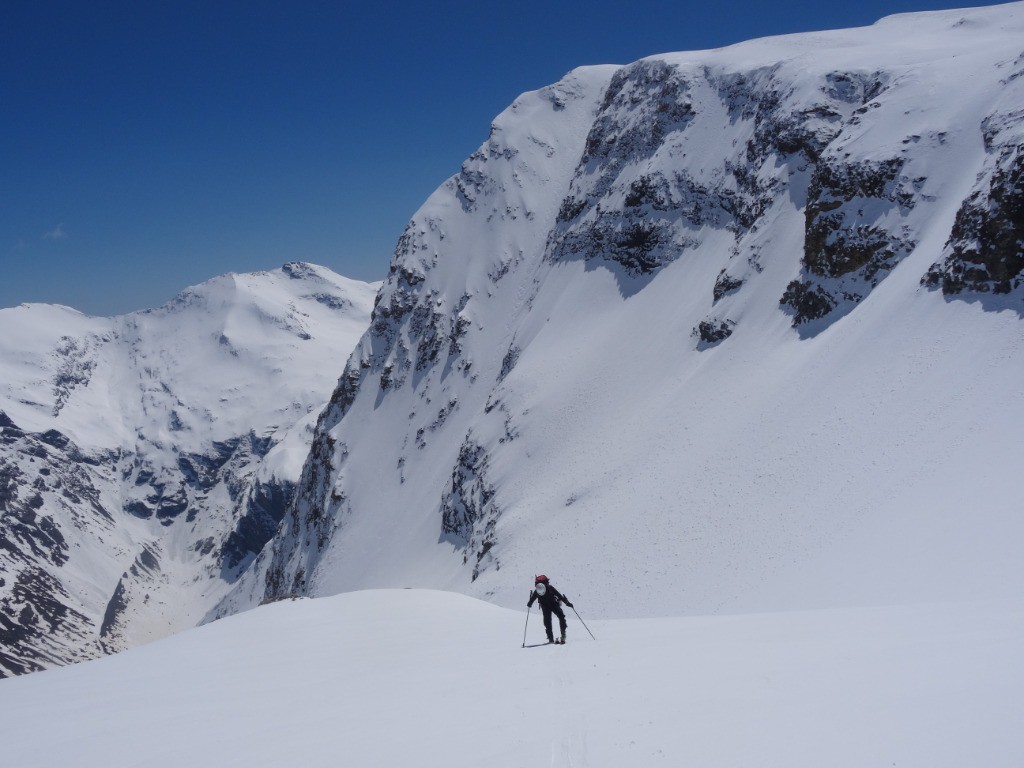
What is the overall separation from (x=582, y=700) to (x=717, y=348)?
42373 millimetres

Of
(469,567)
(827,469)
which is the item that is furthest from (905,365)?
(469,567)

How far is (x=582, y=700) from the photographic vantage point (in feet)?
25.7

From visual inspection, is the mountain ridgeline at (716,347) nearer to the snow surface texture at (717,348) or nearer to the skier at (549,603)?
the snow surface texture at (717,348)

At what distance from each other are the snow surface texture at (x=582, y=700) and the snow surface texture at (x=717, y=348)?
291 inches

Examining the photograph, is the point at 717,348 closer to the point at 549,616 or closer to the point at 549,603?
the point at 549,603

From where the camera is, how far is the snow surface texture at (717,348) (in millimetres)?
22797

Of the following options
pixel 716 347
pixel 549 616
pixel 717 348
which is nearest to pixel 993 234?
pixel 717 348

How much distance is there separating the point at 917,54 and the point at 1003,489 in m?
47.8

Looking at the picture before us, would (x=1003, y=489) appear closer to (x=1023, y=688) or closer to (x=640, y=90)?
(x=1023, y=688)

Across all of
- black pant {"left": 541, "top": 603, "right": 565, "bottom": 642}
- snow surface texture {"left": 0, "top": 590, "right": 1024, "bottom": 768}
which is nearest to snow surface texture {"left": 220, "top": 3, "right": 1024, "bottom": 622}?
snow surface texture {"left": 0, "top": 590, "right": 1024, "bottom": 768}

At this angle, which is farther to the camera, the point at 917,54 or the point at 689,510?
the point at 917,54

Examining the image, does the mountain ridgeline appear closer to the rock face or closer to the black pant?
the rock face

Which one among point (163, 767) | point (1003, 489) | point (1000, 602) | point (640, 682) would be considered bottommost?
point (163, 767)

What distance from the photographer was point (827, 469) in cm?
2630
